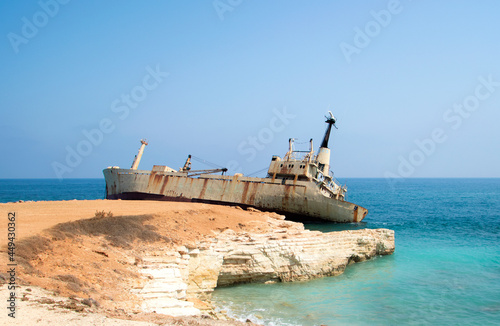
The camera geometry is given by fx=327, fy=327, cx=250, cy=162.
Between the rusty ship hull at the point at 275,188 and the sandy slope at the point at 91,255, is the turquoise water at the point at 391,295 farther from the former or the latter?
the rusty ship hull at the point at 275,188

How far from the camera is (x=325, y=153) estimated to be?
106 feet

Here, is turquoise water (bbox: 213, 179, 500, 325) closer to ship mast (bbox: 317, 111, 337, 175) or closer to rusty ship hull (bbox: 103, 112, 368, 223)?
rusty ship hull (bbox: 103, 112, 368, 223)

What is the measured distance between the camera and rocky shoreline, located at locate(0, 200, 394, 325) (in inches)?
306

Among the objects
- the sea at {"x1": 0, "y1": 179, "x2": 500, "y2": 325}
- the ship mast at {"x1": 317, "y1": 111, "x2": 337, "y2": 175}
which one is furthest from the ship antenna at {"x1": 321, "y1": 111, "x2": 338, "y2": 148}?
the sea at {"x1": 0, "y1": 179, "x2": 500, "y2": 325}

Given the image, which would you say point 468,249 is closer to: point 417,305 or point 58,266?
point 417,305

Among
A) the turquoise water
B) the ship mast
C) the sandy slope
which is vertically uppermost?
the ship mast

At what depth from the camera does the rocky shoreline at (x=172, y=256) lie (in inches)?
306

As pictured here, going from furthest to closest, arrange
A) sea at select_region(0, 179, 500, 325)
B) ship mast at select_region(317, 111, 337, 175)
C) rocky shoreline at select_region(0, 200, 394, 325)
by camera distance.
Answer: ship mast at select_region(317, 111, 337, 175) → sea at select_region(0, 179, 500, 325) → rocky shoreline at select_region(0, 200, 394, 325)

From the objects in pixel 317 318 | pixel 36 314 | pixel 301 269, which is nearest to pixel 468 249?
pixel 301 269

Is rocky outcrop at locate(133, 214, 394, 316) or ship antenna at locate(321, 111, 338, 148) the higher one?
ship antenna at locate(321, 111, 338, 148)

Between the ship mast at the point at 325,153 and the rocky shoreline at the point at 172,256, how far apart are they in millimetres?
13756

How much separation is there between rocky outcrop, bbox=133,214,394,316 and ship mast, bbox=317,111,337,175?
15245 millimetres

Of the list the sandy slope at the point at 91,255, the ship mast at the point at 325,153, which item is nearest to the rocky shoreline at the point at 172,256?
the sandy slope at the point at 91,255

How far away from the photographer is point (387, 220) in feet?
113
